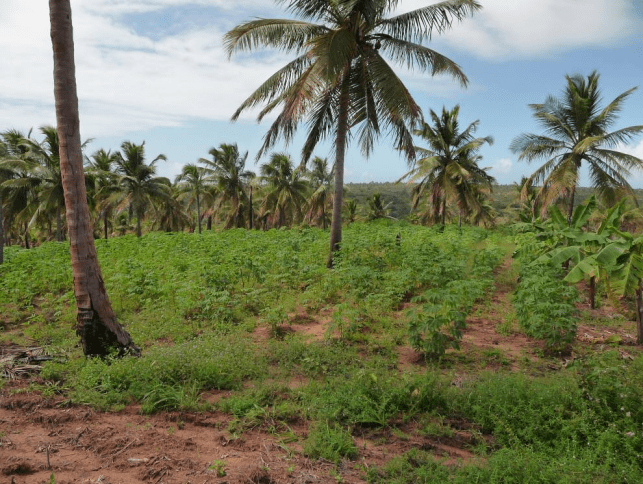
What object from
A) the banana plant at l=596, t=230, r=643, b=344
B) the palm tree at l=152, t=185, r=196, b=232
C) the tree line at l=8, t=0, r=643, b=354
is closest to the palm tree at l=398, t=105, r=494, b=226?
the tree line at l=8, t=0, r=643, b=354

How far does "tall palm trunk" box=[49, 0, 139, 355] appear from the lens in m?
5.90

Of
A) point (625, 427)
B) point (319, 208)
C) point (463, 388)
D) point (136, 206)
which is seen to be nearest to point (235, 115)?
point (463, 388)

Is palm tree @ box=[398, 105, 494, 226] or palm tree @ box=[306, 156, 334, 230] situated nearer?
palm tree @ box=[398, 105, 494, 226]

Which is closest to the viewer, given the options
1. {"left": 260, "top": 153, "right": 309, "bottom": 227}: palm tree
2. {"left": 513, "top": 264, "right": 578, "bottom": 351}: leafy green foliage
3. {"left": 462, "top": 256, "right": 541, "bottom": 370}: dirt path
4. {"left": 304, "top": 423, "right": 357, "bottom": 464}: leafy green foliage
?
{"left": 304, "top": 423, "right": 357, "bottom": 464}: leafy green foliage

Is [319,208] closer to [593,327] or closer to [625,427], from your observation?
[593,327]

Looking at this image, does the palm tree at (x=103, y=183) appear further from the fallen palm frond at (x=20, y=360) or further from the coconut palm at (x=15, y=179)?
the fallen palm frond at (x=20, y=360)

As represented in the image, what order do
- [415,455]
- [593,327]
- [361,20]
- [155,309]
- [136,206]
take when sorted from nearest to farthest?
[415,455] → [593,327] → [155,309] → [361,20] → [136,206]

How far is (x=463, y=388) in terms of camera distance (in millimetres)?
5137

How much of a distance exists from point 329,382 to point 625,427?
321 centimetres

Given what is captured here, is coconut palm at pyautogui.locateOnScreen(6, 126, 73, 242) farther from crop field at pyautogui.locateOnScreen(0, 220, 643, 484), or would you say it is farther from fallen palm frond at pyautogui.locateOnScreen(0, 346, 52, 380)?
fallen palm frond at pyautogui.locateOnScreen(0, 346, 52, 380)

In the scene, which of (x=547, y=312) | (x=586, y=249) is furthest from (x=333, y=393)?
(x=586, y=249)

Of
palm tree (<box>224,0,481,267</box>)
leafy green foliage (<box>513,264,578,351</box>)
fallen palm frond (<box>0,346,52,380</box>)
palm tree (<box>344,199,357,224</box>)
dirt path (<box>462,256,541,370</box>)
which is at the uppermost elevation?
palm tree (<box>224,0,481,267</box>)

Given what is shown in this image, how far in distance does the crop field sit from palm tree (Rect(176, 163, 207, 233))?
84.3 feet

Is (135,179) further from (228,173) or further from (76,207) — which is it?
(76,207)
